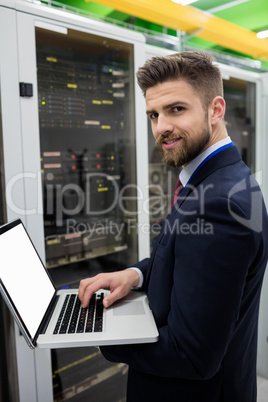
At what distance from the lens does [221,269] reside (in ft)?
2.33

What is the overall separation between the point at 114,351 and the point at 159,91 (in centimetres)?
73

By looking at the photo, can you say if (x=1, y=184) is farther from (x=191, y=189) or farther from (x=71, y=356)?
(x=71, y=356)

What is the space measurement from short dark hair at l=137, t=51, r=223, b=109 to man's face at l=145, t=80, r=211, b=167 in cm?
2

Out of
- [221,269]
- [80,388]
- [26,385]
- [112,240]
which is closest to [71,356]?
[80,388]

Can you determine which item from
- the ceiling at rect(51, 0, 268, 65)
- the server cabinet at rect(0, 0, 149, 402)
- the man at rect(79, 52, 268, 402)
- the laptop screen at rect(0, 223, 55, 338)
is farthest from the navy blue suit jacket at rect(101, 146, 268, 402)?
the ceiling at rect(51, 0, 268, 65)

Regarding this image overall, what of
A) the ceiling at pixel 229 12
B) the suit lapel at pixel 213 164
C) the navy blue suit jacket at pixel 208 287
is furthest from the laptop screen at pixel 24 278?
the ceiling at pixel 229 12

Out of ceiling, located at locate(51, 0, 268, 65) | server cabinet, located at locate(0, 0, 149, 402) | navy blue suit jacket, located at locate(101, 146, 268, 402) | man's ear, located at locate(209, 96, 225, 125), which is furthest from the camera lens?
ceiling, located at locate(51, 0, 268, 65)

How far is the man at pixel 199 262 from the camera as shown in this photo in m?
0.72

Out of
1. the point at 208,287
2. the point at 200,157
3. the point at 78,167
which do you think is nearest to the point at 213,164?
the point at 200,157

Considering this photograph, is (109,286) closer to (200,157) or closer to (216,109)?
(200,157)

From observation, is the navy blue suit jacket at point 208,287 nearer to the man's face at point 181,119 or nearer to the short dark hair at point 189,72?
the man's face at point 181,119

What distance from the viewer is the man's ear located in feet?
3.07

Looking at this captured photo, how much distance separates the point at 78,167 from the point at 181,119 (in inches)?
42.3

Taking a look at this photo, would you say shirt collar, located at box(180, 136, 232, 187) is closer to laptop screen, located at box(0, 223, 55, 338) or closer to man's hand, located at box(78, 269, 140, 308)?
man's hand, located at box(78, 269, 140, 308)
